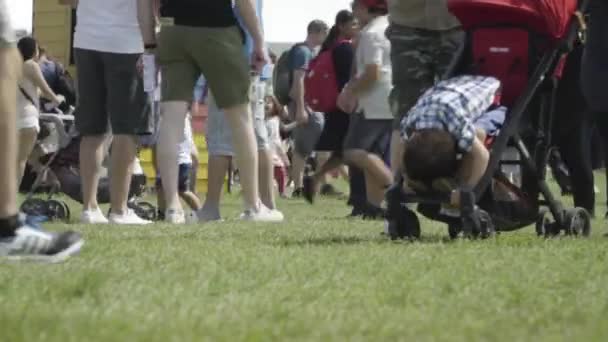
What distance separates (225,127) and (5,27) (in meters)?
5.03

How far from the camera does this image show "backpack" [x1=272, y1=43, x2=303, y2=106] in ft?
59.8

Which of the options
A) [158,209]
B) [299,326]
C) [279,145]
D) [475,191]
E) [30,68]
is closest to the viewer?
[299,326]

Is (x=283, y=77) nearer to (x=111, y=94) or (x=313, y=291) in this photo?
Result: (x=111, y=94)

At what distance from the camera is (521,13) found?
7.32m

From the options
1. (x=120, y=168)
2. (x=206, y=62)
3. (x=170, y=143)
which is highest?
(x=206, y=62)

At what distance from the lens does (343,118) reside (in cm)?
1324

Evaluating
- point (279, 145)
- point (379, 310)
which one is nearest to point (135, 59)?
point (379, 310)

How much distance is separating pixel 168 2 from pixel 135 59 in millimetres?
460

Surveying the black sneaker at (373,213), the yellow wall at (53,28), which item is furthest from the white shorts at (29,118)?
the yellow wall at (53,28)

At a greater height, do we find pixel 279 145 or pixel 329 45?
pixel 329 45

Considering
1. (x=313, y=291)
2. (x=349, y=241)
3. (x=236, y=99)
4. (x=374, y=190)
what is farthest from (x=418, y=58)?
(x=374, y=190)

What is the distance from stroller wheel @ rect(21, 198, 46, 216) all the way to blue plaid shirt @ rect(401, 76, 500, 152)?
4944 millimetres

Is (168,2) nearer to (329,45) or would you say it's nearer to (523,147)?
(523,147)

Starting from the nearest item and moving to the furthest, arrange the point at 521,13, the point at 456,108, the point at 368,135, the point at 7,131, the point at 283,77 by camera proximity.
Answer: the point at 7,131, the point at 456,108, the point at 521,13, the point at 368,135, the point at 283,77
